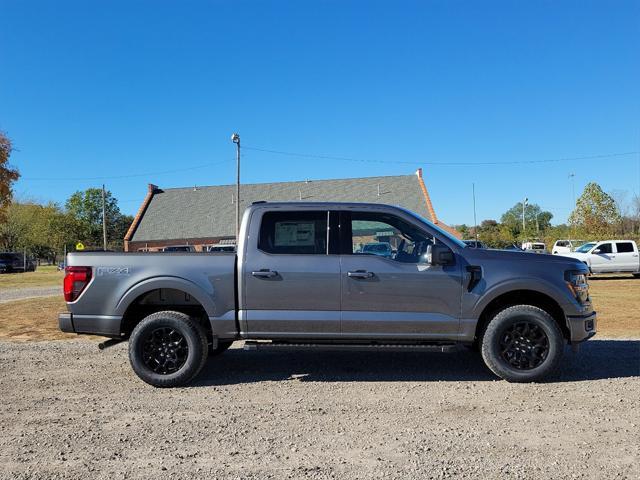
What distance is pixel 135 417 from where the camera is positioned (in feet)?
15.2

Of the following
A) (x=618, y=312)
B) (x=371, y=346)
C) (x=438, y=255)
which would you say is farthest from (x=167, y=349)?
(x=618, y=312)

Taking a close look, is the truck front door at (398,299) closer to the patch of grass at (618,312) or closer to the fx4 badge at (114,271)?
the fx4 badge at (114,271)

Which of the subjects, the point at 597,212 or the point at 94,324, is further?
the point at 597,212

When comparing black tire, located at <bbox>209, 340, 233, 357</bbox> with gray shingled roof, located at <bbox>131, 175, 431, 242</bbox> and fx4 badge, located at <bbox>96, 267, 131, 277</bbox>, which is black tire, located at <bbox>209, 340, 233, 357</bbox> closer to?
fx4 badge, located at <bbox>96, 267, 131, 277</bbox>

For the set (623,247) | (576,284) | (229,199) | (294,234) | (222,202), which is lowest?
(576,284)

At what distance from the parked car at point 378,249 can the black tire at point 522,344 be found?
135cm

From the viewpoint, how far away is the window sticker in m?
5.81

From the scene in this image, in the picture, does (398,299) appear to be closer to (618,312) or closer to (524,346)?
(524,346)

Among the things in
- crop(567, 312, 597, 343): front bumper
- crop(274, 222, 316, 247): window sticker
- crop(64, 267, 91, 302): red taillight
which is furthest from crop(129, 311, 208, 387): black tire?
crop(567, 312, 597, 343): front bumper

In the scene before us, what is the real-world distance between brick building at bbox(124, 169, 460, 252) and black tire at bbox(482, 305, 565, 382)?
45.1 metres

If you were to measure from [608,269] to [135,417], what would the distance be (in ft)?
80.1

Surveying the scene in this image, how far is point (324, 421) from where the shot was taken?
4453 millimetres

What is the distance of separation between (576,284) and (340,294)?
103 inches

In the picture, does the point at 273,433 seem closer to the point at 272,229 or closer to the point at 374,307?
the point at 374,307
